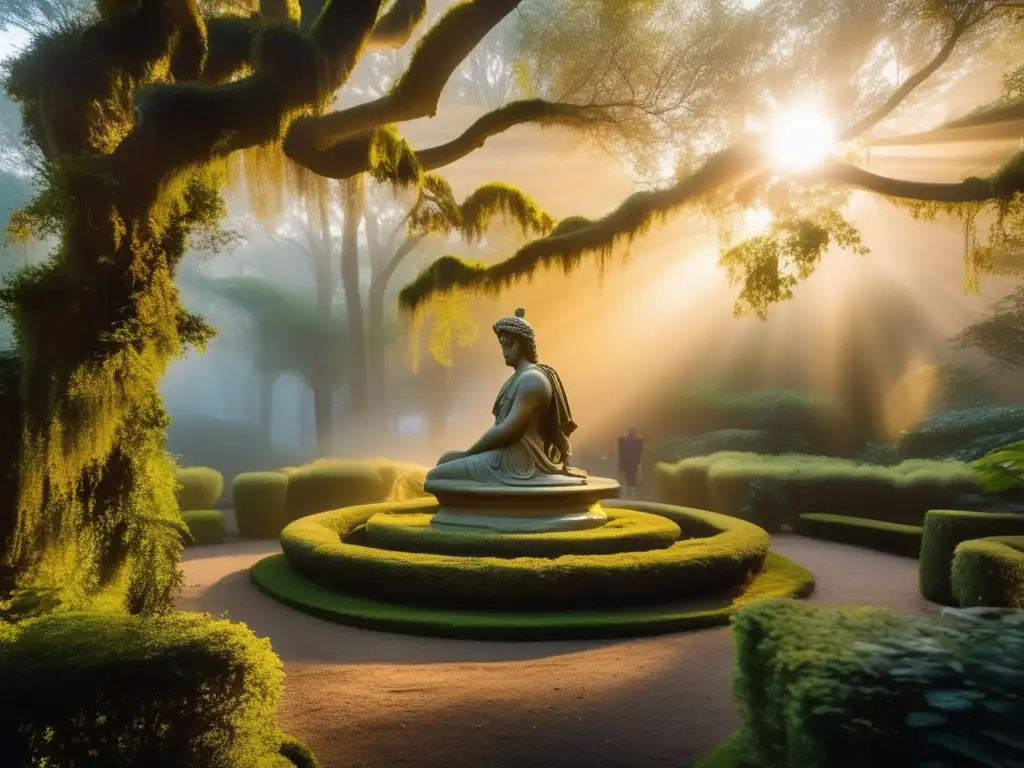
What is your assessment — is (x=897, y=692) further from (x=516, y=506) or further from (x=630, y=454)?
(x=630, y=454)

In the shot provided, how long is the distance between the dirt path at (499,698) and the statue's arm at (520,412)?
326 centimetres

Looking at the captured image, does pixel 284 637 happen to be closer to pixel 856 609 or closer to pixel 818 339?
pixel 856 609

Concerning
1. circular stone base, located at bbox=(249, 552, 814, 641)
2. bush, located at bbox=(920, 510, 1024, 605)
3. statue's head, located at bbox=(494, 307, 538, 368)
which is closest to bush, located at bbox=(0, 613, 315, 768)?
circular stone base, located at bbox=(249, 552, 814, 641)

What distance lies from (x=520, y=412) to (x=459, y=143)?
3604mm

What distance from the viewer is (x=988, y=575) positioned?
6605mm

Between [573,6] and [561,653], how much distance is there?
13400 mm

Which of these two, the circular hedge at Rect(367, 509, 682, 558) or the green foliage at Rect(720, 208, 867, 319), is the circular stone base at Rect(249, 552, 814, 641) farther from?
the green foliage at Rect(720, 208, 867, 319)

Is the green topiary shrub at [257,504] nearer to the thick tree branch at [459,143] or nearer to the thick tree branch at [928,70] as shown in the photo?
the thick tree branch at [459,143]

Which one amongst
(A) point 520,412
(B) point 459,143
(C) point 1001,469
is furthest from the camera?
(A) point 520,412

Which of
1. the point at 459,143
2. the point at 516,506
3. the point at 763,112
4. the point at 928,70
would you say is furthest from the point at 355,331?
the point at 928,70

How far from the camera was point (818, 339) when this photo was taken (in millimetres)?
27453

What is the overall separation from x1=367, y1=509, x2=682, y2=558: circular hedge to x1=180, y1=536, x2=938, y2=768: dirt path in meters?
1.68

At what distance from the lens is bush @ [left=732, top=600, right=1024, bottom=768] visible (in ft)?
7.14

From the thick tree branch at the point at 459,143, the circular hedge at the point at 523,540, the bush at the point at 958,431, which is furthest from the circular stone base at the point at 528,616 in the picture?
the bush at the point at 958,431
